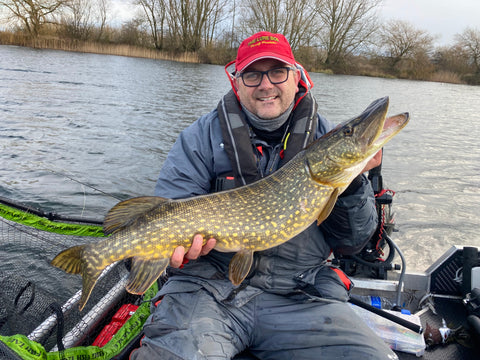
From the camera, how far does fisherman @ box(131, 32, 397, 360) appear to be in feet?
5.88

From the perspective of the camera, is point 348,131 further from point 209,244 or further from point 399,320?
point 399,320

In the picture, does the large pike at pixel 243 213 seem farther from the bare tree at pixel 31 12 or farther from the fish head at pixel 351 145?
the bare tree at pixel 31 12

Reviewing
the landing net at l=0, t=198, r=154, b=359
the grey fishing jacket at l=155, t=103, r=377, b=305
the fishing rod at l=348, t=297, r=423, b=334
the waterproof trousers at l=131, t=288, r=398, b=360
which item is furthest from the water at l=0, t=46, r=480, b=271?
the waterproof trousers at l=131, t=288, r=398, b=360

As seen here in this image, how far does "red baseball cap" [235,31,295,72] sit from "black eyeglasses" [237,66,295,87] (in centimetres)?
6

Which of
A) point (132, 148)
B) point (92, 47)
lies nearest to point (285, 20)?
point (92, 47)

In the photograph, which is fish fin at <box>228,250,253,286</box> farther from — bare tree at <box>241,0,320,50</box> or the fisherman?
bare tree at <box>241,0,320,50</box>

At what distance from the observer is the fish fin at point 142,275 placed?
1.84 metres

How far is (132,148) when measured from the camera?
7.70 m

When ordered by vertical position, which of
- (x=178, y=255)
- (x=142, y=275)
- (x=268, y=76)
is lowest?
(x=142, y=275)

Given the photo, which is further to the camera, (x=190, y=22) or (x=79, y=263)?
(x=190, y=22)

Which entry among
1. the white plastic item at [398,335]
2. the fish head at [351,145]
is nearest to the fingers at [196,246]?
the fish head at [351,145]

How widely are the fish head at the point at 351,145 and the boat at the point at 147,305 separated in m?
0.93

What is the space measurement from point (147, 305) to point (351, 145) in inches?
60.2

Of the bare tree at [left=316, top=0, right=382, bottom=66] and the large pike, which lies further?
the bare tree at [left=316, top=0, right=382, bottom=66]
